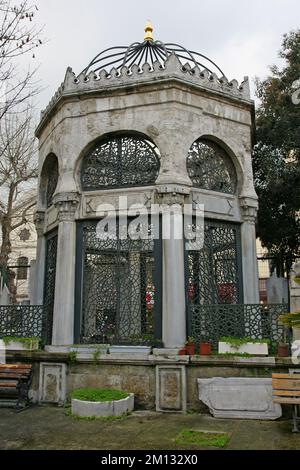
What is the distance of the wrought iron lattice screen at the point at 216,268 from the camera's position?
10.1 meters

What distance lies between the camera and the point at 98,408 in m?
8.08

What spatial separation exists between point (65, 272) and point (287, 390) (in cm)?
543

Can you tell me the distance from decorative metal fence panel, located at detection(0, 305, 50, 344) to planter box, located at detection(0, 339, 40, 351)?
0.47 metres

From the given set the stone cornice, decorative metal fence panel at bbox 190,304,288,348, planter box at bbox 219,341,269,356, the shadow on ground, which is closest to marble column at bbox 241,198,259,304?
decorative metal fence panel at bbox 190,304,288,348

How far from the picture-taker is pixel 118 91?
10617 millimetres

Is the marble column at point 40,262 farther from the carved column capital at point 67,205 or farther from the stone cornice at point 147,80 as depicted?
the stone cornice at point 147,80

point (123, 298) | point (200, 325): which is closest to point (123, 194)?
point (123, 298)

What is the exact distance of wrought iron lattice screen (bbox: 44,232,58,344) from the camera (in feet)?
35.3

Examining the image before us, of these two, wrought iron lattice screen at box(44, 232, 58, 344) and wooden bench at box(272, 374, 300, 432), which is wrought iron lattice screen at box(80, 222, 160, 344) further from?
wooden bench at box(272, 374, 300, 432)

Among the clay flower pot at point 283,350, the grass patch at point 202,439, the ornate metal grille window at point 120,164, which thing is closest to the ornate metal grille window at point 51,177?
the ornate metal grille window at point 120,164

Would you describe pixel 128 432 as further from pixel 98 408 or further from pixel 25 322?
pixel 25 322

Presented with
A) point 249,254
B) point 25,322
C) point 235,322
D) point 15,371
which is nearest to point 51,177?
point 25,322

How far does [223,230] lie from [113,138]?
11.9ft
